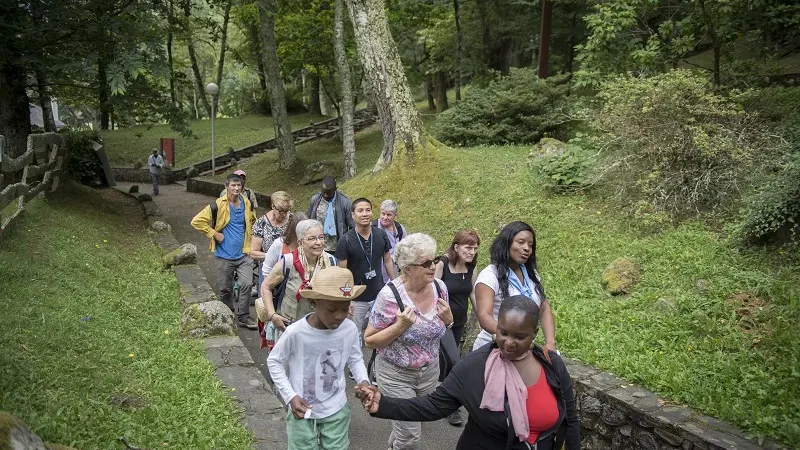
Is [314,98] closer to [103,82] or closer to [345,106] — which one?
[345,106]

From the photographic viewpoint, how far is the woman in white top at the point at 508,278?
503cm

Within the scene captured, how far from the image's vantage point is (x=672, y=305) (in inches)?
274

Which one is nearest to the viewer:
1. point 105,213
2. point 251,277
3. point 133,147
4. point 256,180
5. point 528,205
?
point 251,277

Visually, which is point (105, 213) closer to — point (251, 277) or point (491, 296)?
point (251, 277)

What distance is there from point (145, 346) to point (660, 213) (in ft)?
21.4

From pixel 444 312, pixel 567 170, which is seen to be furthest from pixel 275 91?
pixel 444 312

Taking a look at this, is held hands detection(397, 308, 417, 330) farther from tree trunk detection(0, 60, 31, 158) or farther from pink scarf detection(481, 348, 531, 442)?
tree trunk detection(0, 60, 31, 158)

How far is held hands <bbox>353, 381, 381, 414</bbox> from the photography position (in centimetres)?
360

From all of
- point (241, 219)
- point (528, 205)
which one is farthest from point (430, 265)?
point (528, 205)

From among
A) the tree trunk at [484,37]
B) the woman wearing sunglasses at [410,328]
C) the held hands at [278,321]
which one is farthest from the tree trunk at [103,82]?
the tree trunk at [484,37]

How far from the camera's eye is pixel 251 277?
9.08m

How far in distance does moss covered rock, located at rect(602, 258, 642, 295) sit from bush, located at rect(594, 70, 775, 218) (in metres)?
1.12

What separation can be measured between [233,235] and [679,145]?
20.2ft

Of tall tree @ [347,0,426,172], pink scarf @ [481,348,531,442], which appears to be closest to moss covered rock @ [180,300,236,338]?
pink scarf @ [481,348,531,442]
